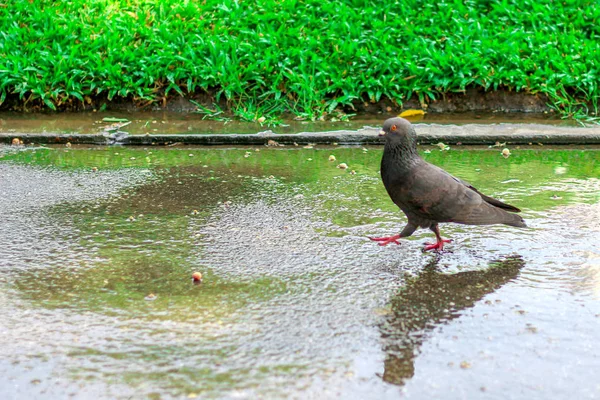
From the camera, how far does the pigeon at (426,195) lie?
400 centimetres

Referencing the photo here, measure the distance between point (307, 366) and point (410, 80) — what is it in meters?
5.31

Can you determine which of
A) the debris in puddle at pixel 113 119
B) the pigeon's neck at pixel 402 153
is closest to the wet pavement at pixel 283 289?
the pigeon's neck at pixel 402 153

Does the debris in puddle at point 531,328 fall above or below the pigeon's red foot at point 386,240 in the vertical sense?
below

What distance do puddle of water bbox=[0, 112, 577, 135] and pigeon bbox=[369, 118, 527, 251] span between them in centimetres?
268

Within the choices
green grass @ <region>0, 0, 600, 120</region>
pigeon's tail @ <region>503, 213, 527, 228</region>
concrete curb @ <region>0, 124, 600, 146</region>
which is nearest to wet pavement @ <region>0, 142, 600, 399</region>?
pigeon's tail @ <region>503, 213, 527, 228</region>

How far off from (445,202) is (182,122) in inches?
147

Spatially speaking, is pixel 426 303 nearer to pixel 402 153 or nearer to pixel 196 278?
pixel 402 153

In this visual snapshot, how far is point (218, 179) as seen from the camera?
5.50 meters

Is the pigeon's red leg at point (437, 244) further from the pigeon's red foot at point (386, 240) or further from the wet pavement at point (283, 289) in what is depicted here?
the pigeon's red foot at point (386, 240)

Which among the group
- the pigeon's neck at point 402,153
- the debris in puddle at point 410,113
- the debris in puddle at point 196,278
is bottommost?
the debris in puddle at point 196,278

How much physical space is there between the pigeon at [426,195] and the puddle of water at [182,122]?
8.80 feet

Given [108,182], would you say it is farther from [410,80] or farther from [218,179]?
[410,80]

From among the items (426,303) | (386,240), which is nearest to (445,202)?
(386,240)

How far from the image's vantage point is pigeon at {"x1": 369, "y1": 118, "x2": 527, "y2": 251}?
13.1 feet
